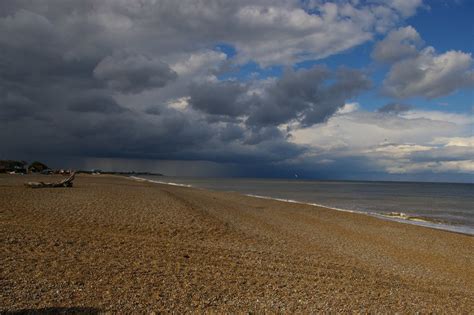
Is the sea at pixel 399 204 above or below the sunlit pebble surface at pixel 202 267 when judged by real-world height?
below

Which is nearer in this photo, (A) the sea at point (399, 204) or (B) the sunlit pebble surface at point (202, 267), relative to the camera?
(B) the sunlit pebble surface at point (202, 267)

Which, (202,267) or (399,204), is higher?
(202,267)

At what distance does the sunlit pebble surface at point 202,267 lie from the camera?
838 centimetres

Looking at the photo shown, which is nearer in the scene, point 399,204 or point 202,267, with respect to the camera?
point 202,267

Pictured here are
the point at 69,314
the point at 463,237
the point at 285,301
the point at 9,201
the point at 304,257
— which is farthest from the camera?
the point at 463,237

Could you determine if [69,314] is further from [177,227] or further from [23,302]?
[177,227]

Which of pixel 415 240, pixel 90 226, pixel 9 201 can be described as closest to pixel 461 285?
pixel 415 240

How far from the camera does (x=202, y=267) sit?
1127 cm

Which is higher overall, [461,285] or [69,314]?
[69,314]

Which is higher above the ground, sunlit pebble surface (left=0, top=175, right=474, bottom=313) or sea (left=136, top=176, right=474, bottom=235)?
sunlit pebble surface (left=0, top=175, right=474, bottom=313)

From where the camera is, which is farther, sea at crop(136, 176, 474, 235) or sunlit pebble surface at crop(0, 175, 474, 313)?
sea at crop(136, 176, 474, 235)

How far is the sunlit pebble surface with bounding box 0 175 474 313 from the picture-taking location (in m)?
8.38

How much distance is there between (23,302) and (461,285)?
1323cm

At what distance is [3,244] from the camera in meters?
11.1
